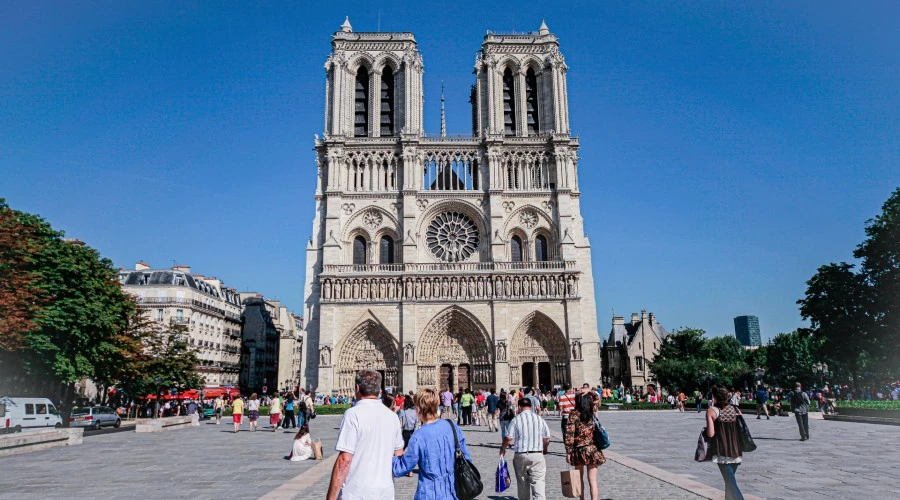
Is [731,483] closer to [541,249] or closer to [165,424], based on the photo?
[165,424]

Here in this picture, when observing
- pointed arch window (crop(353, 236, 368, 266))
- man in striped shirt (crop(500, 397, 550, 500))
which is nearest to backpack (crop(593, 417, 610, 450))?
man in striped shirt (crop(500, 397, 550, 500))

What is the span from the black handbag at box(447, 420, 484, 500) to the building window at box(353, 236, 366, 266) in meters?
39.9

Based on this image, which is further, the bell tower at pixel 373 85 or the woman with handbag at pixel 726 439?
the bell tower at pixel 373 85

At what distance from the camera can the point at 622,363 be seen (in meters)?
65.1

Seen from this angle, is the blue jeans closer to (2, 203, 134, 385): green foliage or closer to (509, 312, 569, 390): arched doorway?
(2, 203, 134, 385): green foliage

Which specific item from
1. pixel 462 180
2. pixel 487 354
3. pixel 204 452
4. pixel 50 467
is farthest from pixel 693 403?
pixel 50 467

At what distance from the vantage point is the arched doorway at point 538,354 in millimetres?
42250

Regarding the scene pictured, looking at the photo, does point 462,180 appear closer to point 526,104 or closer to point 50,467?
point 526,104

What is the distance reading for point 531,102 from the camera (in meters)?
48.1

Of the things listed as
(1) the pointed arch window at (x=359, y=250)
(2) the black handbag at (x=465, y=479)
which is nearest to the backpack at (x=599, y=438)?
(2) the black handbag at (x=465, y=479)

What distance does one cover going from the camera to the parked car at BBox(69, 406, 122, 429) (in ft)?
91.6

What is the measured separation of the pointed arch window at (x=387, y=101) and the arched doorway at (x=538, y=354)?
1707 centimetres

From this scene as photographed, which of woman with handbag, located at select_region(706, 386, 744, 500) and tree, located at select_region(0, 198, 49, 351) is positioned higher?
tree, located at select_region(0, 198, 49, 351)

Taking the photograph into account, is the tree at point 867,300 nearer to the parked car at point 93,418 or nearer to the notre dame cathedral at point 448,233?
the notre dame cathedral at point 448,233
